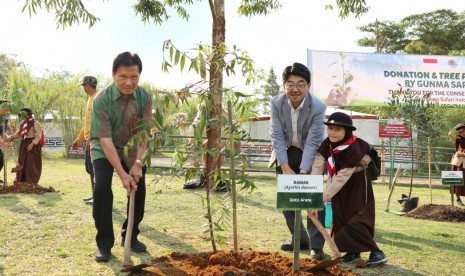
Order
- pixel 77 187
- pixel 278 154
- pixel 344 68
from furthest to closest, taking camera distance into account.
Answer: pixel 344 68
pixel 77 187
pixel 278 154

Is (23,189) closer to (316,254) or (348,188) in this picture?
(316,254)

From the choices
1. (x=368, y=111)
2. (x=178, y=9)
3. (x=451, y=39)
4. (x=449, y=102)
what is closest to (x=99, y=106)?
(x=178, y=9)

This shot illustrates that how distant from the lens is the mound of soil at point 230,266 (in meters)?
3.19

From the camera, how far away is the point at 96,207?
3916 millimetres

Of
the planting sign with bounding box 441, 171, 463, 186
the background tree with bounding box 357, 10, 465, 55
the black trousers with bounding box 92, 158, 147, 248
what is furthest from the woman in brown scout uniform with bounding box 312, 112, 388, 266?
the background tree with bounding box 357, 10, 465, 55

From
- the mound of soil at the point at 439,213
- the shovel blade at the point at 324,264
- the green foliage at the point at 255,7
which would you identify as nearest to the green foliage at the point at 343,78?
the green foliage at the point at 255,7

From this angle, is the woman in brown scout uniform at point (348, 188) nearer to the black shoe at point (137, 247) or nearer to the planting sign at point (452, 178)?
the black shoe at point (137, 247)

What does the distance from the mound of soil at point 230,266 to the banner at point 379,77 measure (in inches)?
481

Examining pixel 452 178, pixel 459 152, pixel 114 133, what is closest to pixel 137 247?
pixel 114 133

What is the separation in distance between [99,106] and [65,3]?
5.75 meters

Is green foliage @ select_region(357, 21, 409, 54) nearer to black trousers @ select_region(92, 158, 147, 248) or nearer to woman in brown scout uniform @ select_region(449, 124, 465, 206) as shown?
woman in brown scout uniform @ select_region(449, 124, 465, 206)

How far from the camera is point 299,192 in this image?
9.78 ft

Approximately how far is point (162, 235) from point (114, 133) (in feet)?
4.67

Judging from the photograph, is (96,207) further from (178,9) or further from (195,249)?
(178,9)
